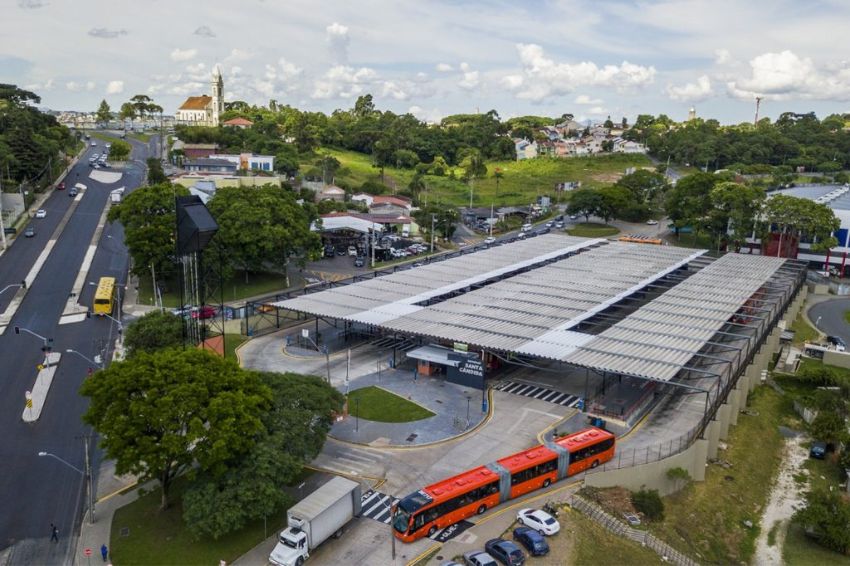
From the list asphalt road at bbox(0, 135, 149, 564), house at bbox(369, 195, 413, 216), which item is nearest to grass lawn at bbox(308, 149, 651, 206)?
house at bbox(369, 195, 413, 216)

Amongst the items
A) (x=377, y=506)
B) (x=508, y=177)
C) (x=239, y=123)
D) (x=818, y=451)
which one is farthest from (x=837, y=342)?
(x=239, y=123)

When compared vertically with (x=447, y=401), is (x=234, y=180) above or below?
above

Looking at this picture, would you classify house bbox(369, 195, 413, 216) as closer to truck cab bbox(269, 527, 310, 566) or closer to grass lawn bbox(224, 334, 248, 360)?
grass lawn bbox(224, 334, 248, 360)

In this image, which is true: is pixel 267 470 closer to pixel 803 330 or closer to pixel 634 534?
pixel 634 534

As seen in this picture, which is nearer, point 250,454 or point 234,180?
point 250,454

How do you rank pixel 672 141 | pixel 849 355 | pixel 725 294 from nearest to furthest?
pixel 849 355
pixel 725 294
pixel 672 141

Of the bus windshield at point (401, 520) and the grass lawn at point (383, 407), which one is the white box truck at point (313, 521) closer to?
the bus windshield at point (401, 520)

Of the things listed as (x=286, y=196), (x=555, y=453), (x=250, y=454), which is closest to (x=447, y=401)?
(x=555, y=453)

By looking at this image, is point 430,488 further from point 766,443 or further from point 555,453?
point 766,443
